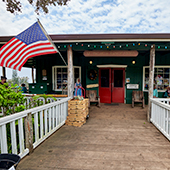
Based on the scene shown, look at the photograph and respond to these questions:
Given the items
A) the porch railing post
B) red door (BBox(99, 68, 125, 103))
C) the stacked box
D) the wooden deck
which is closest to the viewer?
A: the wooden deck

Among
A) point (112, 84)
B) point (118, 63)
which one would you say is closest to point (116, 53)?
point (118, 63)

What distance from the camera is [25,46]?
10.2 feet

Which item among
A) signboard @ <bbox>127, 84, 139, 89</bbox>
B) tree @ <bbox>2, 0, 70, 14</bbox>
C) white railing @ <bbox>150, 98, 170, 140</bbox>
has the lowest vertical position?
white railing @ <bbox>150, 98, 170, 140</bbox>

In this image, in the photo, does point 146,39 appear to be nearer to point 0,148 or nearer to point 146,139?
point 146,139

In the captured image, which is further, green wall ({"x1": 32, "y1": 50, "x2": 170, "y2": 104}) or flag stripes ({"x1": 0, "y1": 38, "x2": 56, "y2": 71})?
green wall ({"x1": 32, "y1": 50, "x2": 170, "y2": 104})

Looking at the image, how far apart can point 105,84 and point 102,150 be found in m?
5.01

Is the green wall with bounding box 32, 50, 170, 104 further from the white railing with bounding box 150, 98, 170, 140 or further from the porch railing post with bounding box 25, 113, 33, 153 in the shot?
the porch railing post with bounding box 25, 113, 33, 153

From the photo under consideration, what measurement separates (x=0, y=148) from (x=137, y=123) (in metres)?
3.77

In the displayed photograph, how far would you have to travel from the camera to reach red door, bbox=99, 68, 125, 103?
23.7ft

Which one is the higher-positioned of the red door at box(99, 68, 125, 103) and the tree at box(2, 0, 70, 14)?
the tree at box(2, 0, 70, 14)

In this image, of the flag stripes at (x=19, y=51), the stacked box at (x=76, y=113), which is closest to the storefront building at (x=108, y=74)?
the stacked box at (x=76, y=113)

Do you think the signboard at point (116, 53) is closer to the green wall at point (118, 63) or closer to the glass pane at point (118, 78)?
the green wall at point (118, 63)

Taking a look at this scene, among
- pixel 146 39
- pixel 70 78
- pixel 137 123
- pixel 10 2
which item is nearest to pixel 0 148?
pixel 70 78

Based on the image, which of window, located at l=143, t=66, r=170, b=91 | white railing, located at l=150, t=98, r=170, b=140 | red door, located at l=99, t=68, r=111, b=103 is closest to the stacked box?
white railing, located at l=150, t=98, r=170, b=140
